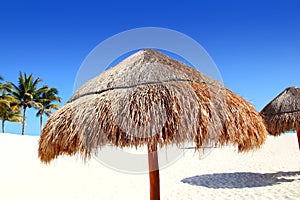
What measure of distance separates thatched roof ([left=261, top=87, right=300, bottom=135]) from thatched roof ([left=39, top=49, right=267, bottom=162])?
5.48 m

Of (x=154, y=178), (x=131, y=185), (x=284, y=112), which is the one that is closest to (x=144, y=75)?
(x=154, y=178)

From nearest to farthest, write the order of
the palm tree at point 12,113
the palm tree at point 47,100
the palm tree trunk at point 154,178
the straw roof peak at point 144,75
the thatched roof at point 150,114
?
the thatched roof at point 150,114
the straw roof peak at point 144,75
the palm tree trunk at point 154,178
the palm tree at point 12,113
the palm tree at point 47,100

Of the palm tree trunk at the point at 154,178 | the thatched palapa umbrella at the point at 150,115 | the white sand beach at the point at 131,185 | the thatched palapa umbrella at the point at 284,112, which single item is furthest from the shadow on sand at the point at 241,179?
the thatched palapa umbrella at the point at 150,115

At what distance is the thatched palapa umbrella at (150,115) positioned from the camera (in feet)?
7.56

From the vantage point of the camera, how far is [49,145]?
8.92 ft

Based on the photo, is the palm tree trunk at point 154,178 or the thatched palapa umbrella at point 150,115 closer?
the thatched palapa umbrella at point 150,115

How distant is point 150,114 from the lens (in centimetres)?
227

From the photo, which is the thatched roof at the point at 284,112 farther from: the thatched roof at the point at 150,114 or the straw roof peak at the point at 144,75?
the straw roof peak at the point at 144,75

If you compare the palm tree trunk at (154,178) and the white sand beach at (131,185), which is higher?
the palm tree trunk at (154,178)

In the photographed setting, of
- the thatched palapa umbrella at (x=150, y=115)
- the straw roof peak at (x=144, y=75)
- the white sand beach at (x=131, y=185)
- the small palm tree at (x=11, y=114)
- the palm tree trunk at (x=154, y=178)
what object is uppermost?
the small palm tree at (x=11, y=114)

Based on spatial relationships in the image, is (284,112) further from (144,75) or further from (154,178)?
(144,75)

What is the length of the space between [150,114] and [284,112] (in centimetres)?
674

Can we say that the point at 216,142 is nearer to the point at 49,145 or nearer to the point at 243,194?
the point at 49,145

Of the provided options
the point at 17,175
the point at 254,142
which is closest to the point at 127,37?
the point at 254,142
